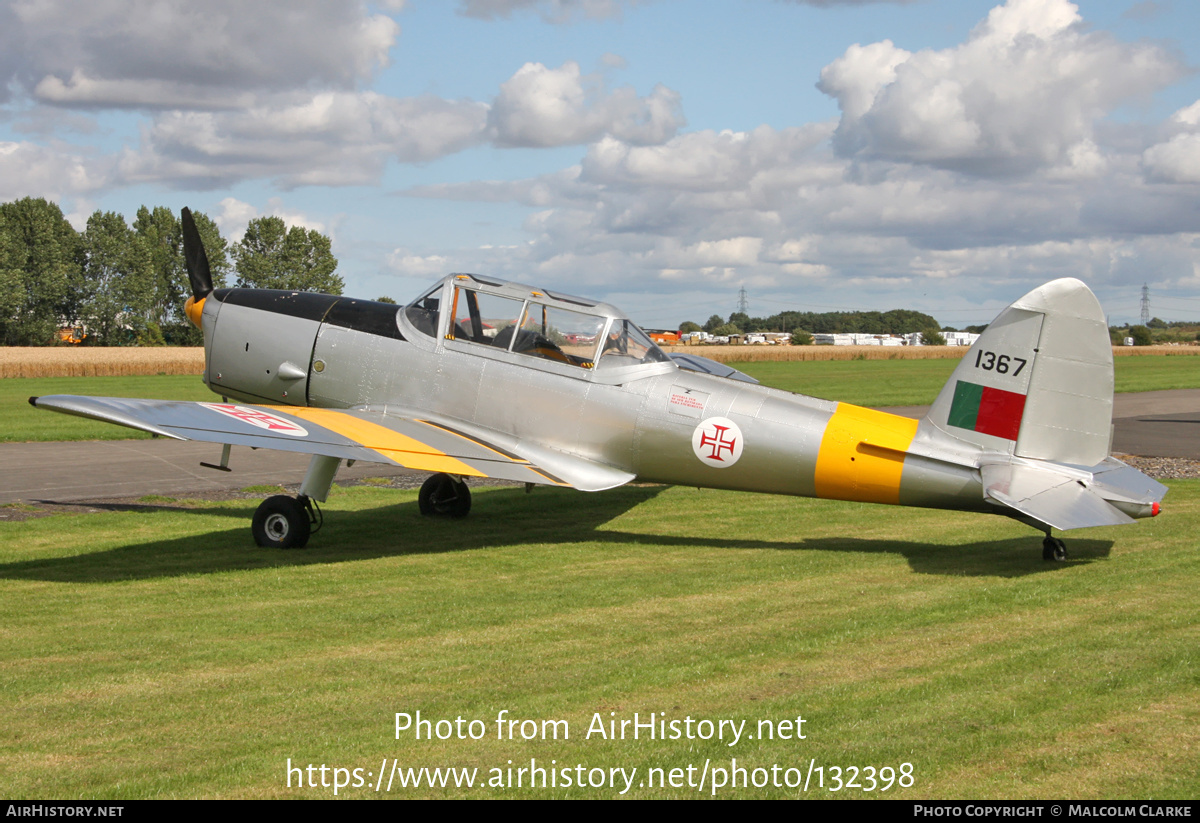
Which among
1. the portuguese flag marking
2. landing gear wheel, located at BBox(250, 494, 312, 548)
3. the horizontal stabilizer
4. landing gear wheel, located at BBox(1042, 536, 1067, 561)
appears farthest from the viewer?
landing gear wheel, located at BBox(250, 494, 312, 548)

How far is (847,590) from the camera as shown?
7258 millimetres

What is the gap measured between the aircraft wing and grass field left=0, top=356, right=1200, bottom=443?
12.2m

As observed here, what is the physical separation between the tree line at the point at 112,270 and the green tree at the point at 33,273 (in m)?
0.07

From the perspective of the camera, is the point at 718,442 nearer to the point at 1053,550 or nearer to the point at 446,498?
the point at 1053,550

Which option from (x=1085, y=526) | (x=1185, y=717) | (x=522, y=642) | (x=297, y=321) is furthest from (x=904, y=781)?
(x=297, y=321)

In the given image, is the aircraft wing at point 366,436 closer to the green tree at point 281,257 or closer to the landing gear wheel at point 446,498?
the landing gear wheel at point 446,498

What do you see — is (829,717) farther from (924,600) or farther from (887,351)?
(887,351)

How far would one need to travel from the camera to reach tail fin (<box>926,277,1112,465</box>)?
791 cm

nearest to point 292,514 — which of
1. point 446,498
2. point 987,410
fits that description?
point 446,498

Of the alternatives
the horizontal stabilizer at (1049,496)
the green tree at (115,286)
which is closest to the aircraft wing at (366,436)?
the horizontal stabilizer at (1049,496)

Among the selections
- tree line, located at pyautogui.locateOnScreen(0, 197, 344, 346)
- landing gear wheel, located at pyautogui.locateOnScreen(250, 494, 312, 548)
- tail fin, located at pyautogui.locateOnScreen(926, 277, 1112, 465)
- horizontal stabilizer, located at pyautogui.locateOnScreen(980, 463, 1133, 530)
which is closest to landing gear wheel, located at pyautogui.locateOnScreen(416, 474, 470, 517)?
landing gear wheel, located at pyautogui.locateOnScreen(250, 494, 312, 548)

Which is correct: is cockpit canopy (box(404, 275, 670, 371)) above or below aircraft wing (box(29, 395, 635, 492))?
above

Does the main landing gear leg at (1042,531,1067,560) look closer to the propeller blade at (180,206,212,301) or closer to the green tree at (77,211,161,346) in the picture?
the propeller blade at (180,206,212,301)

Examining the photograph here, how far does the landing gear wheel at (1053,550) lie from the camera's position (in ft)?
26.4
